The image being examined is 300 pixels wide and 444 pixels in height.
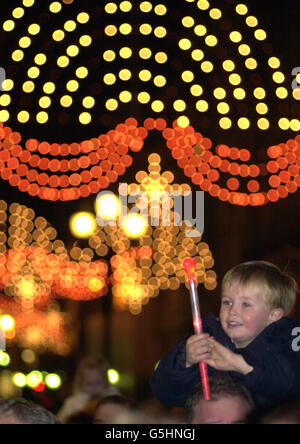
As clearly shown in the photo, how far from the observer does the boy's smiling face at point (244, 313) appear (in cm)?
276

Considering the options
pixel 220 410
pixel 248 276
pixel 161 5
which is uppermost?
pixel 161 5

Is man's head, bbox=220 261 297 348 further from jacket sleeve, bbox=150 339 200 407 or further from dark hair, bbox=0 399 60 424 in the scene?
dark hair, bbox=0 399 60 424

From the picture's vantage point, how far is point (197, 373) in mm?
2664

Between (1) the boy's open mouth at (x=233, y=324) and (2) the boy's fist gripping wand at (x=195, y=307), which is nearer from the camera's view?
(2) the boy's fist gripping wand at (x=195, y=307)

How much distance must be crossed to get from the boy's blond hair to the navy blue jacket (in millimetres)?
128

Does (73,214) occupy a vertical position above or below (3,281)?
above

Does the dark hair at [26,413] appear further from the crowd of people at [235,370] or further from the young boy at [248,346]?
the young boy at [248,346]

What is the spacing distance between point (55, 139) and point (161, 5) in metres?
5.57

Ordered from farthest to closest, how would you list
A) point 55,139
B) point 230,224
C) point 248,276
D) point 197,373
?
1. point 230,224
2. point 55,139
3. point 248,276
4. point 197,373

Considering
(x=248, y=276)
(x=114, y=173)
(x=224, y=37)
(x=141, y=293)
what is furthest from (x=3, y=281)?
(x=248, y=276)

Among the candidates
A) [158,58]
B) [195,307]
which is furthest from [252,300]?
[158,58]

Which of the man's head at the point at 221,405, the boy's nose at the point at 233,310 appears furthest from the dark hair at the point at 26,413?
the boy's nose at the point at 233,310

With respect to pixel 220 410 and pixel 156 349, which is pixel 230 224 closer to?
pixel 156 349

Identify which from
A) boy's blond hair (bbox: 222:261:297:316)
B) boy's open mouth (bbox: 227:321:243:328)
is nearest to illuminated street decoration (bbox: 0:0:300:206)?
boy's blond hair (bbox: 222:261:297:316)
